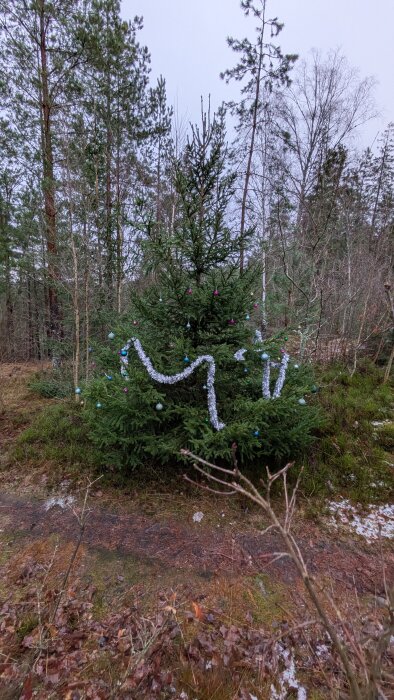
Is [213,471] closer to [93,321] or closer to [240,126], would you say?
[93,321]

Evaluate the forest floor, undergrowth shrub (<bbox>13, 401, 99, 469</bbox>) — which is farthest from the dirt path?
undergrowth shrub (<bbox>13, 401, 99, 469</bbox>)

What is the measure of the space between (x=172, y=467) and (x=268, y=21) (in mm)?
13149

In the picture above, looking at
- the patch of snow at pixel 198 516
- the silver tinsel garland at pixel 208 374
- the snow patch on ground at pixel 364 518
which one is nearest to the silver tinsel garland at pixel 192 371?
the silver tinsel garland at pixel 208 374

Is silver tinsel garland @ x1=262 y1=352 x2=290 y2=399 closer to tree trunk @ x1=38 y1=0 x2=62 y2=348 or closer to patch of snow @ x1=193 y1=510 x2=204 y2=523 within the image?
patch of snow @ x1=193 y1=510 x2=204 y2=523

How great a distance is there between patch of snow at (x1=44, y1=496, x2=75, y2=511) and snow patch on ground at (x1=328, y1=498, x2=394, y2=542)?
315cm

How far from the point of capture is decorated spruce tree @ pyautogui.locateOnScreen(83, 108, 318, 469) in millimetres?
3580

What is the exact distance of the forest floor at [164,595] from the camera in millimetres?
1959

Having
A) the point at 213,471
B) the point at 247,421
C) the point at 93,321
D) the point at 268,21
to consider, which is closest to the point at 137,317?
the point at 247,421

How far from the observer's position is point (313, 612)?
8.10 feet

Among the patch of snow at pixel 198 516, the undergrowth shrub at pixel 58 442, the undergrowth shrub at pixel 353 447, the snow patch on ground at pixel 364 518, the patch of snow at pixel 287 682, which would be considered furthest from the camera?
the undergrowth shrub at pixel 58 442

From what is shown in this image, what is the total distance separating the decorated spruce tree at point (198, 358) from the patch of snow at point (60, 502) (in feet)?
2.19

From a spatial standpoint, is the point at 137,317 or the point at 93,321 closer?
the point at 137,317

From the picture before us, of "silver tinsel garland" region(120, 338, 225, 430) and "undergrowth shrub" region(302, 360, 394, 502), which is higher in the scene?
"silver tinsel garland" region(120, 338, 225, 430)

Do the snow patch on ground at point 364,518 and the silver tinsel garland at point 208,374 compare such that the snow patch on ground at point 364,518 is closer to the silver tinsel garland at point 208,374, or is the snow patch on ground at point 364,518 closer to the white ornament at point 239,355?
the silver tinsel garland at point 208,374
